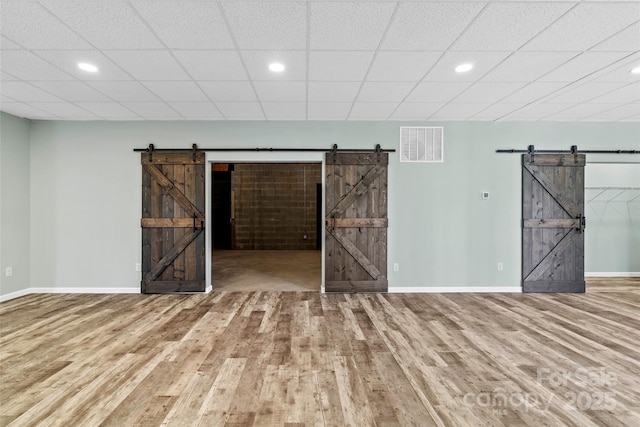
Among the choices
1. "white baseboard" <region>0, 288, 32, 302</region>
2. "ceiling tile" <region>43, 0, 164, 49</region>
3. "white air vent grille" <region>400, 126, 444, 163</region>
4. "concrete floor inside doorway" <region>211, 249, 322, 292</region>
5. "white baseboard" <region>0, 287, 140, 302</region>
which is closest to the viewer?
"ceiling tile" <region>43, 0, 164, 49</region>

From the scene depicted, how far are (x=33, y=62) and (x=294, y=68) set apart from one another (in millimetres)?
2359

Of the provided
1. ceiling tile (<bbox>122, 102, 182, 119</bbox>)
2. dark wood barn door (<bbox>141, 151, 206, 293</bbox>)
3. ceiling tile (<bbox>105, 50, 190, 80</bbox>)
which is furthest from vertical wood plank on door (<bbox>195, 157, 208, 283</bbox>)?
ceiling tile (<bbox>105, 50, 190, 80</bbox>)

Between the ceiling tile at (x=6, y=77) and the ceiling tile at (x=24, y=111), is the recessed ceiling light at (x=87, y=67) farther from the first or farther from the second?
the ceiling tile at (x=24, y=111)

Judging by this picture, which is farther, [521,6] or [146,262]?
[146,262]

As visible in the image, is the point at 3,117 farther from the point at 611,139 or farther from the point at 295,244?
the point at 611,139

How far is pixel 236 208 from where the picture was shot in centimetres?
972

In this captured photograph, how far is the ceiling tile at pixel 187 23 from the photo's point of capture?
2.04 meters

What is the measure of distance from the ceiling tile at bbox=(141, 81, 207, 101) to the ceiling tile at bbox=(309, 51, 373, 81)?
4.46 ft

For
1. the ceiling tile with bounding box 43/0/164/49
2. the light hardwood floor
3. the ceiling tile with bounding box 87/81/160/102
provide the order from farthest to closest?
the ceiling tile with bounding box 87/81/160/102 < the ceiling tile with bounding box 43/0/164/49 < the light hardwood floor

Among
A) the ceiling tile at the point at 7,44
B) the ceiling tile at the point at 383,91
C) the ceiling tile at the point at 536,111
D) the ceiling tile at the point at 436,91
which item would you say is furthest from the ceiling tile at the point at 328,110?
the ceiling tile at the point at 7,44

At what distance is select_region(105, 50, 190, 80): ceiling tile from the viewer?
2.63 metres

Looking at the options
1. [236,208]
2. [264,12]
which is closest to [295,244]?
[236,208]

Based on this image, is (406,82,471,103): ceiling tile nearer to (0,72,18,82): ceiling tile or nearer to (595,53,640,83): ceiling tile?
(595,53,640,83): ceiling tile

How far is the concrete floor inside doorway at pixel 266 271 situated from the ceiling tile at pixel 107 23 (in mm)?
3508
